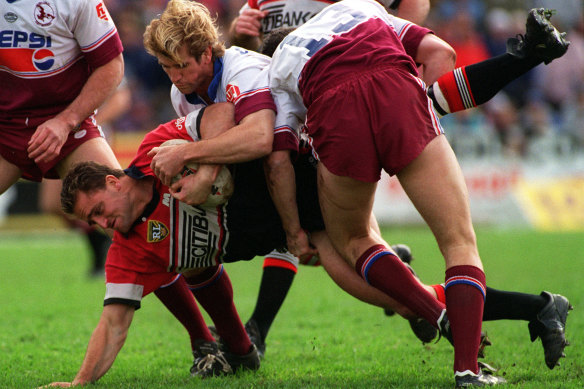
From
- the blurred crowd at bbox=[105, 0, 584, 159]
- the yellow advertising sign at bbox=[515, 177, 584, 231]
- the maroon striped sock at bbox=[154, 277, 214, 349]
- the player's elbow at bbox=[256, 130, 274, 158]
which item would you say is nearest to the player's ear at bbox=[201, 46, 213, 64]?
the player's elbow at bbox=[256, 130, 274, 158]

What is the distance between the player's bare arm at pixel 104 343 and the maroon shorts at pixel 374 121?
134 cm

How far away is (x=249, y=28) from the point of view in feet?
18.0

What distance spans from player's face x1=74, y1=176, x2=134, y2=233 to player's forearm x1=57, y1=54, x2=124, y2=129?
0.84 meters

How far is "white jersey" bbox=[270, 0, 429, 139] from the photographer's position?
3850 mm

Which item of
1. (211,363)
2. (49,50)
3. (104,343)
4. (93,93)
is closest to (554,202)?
(211,363)

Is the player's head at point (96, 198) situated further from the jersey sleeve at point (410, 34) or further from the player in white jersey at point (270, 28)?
the jersey sleeve at point (410, 34)

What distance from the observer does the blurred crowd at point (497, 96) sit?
1479 centimetres

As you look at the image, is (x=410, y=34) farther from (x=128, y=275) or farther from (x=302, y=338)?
(x=302, y=338)

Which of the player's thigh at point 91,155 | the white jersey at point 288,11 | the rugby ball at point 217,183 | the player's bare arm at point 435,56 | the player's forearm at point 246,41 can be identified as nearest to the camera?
the rugby ball at point 217,183

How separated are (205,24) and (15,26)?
1.23 m

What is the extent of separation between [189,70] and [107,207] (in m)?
0.80

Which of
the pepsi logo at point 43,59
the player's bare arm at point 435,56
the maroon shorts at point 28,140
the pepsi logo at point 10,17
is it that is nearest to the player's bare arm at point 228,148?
the player's bare arm at point 435,56

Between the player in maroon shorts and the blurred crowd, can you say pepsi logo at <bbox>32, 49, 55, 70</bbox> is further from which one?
the blurred crowd

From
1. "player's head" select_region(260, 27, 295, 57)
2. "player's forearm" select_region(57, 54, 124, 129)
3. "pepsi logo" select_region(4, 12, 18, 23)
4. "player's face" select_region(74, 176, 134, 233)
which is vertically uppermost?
"pepsi logo" select_region(4, 12, 18, 23)
